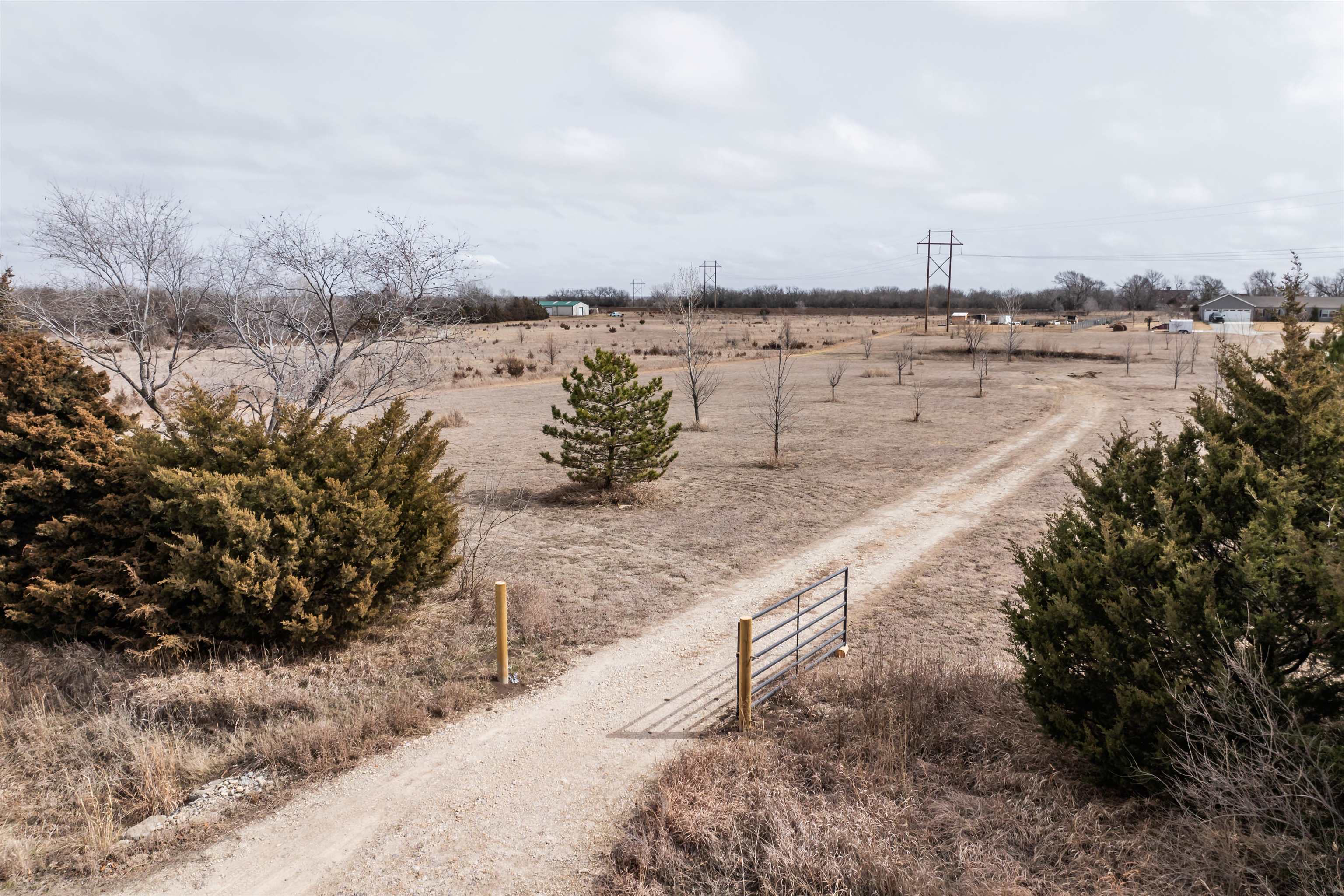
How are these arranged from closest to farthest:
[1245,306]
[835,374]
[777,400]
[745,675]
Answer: [745,675] < [777,400] < [835,374] < [1245,306]

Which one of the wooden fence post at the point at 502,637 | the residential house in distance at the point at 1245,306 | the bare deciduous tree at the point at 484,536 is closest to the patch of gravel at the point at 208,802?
the wooden fence post at the point at 502,637

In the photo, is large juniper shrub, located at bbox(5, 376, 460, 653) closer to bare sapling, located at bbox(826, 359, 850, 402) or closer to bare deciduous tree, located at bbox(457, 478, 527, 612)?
bare deciduous tree, located at bbox(457, 478, 527, 612)

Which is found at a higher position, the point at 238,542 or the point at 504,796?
the point at 238,542

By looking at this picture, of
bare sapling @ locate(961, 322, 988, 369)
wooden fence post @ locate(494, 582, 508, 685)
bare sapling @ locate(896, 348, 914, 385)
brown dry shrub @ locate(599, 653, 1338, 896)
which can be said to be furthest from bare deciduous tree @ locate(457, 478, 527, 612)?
bare sapling @ locate(961, 322, 988, 369)

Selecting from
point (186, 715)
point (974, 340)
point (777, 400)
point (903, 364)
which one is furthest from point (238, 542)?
point (974, 340)

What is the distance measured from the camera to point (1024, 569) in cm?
609

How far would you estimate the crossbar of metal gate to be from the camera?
6.69 m

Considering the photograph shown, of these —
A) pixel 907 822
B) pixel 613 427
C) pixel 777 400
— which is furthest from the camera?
pixel 777 400

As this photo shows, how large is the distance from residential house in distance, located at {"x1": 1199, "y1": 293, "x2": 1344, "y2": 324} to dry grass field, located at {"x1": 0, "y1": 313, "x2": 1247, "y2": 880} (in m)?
67.5

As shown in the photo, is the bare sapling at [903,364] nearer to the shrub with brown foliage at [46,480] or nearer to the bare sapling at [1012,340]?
the bare sapling at [1012,340]

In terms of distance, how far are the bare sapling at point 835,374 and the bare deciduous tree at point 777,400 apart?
1635 mm

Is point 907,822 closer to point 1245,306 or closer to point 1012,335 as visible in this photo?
point 1012,335

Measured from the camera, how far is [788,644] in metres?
8.63

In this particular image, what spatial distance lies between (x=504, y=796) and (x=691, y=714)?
6.23 ft
